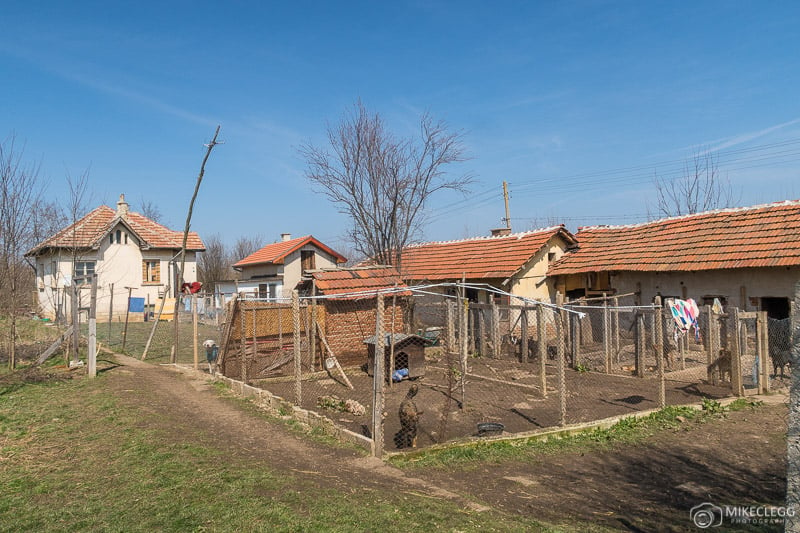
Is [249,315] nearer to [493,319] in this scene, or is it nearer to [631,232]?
[493,319]

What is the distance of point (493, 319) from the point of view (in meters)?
17.7

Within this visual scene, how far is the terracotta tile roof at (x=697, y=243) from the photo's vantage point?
57.9 feet

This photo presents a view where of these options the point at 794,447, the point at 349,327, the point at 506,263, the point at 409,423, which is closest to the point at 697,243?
the point at 506,263

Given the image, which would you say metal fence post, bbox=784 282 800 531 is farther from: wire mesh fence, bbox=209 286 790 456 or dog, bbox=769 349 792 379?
dog, bbox=769 349 792 379

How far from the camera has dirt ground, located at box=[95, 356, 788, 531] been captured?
6055 mm

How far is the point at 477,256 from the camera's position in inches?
979

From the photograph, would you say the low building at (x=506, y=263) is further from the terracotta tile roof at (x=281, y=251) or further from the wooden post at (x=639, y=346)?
the terracotta tile roof at (x=281, y=251)

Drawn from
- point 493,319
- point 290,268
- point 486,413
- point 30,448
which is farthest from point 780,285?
point 290,268

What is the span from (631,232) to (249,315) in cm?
1583

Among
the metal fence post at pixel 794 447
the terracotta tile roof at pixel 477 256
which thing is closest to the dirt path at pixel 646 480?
the metal fence post at pixel 794 447

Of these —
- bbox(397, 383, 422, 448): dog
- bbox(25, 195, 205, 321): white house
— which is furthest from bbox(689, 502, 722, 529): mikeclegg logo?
bbox(25, 195, 205, 321): white house

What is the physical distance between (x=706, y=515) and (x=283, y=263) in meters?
38.3

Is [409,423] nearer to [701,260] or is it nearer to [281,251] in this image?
[701,260]

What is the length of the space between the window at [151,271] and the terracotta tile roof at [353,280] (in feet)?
77.6
